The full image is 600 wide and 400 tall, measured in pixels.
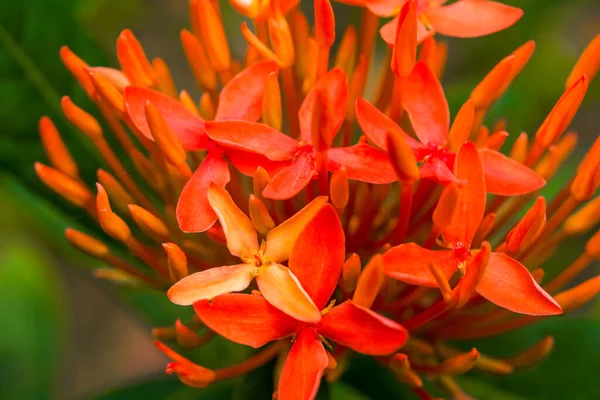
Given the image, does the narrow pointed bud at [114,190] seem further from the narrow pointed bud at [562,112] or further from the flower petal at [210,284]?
the narrow pointed bud at [562,112]

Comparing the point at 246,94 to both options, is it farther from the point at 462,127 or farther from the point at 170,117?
the point at 462,127

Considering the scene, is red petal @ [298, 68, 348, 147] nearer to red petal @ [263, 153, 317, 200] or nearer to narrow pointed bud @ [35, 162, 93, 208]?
red petal @ [263, 153, 317, 200]

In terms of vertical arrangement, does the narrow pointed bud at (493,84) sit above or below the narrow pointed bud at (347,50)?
below

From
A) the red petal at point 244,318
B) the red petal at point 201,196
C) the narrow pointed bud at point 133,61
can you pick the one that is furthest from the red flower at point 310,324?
the narrow pointed bud at point 133,61

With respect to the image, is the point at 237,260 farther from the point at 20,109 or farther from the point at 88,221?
the point at 20,109

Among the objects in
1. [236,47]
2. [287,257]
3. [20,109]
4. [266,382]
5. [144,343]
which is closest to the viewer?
[287,257]

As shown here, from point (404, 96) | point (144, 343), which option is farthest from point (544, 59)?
point (144, 343)

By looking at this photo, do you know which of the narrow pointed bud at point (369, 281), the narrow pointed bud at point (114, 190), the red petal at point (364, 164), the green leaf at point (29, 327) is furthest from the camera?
the green leaf at point (29, 327)
